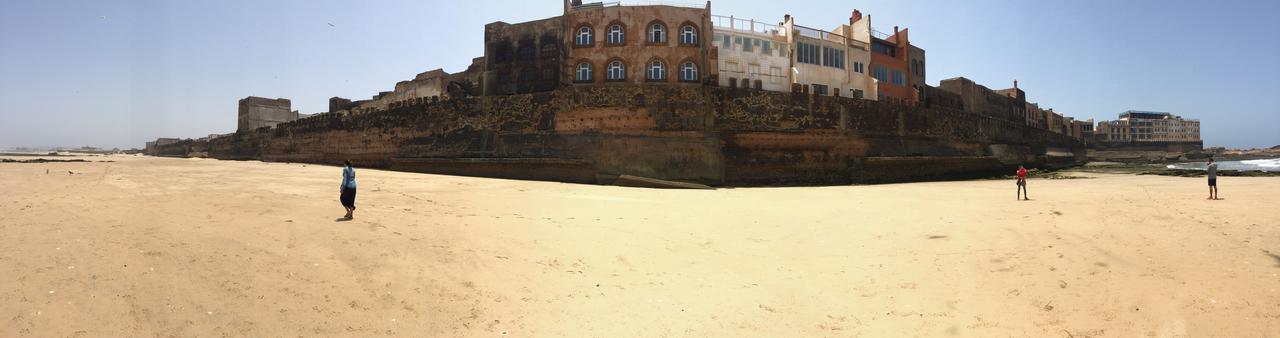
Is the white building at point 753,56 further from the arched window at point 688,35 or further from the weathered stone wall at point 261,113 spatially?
the weathered stone wall at point 261,113

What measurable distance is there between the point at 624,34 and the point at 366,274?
868 inches

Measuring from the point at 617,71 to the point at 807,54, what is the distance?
456 inches

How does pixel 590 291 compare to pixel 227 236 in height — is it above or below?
below

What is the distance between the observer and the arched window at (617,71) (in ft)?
85.1

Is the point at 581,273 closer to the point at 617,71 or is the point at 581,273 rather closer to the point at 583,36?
the point at 617,71

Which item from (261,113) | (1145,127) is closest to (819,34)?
(261,113)

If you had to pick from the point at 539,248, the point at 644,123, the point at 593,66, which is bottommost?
the point at 539,248

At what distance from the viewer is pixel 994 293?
221 inches

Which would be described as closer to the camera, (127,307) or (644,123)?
(127,307)

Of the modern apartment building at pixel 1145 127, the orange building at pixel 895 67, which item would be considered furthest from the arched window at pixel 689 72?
the modern apartment building at pixel 1145 127

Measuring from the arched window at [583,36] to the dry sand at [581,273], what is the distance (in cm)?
1808

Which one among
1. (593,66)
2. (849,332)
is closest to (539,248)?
(849,332)

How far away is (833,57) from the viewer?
1250 inches

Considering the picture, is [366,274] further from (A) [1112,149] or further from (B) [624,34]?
(A) [1112,149]
